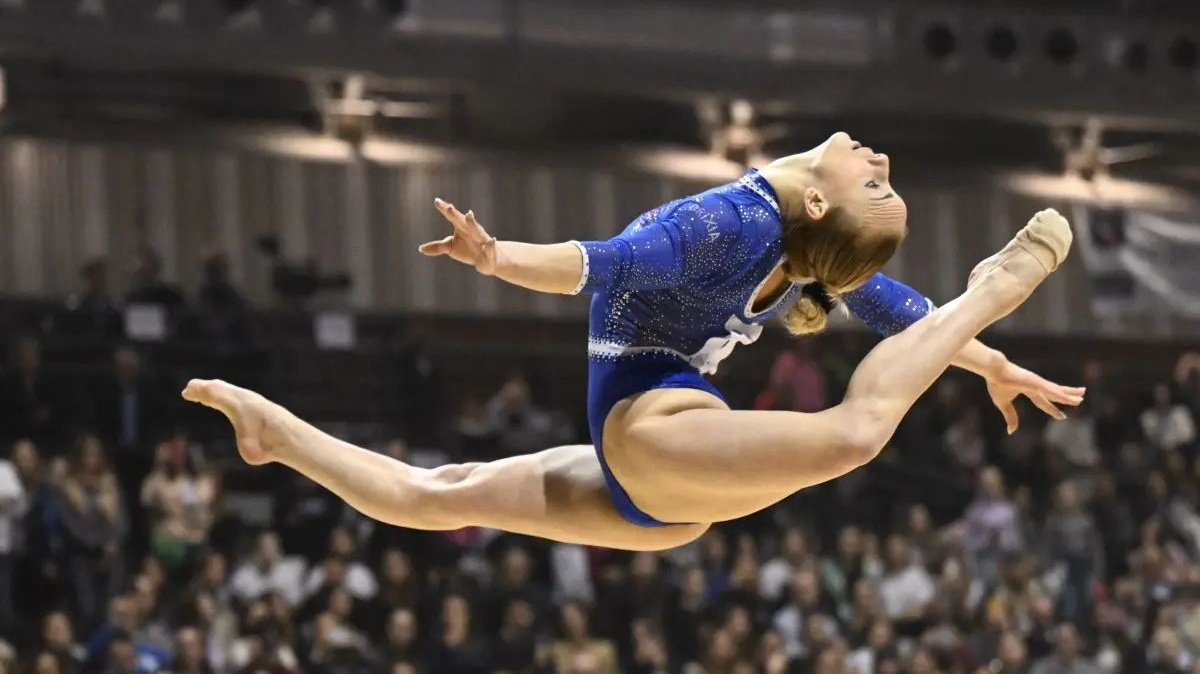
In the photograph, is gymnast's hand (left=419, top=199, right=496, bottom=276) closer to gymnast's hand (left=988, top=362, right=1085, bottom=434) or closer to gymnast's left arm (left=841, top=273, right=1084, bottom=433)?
gymnast's left arm (left=841, top=273, right=1084, bottom=433)

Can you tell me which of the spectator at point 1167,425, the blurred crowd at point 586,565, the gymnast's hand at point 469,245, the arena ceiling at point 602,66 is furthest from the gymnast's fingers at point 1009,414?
the spectator at point 1167,425

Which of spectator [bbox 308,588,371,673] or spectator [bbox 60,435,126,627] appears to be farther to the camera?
spectator [bbox 60,435,126,627]

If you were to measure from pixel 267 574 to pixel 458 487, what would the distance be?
5483 mm

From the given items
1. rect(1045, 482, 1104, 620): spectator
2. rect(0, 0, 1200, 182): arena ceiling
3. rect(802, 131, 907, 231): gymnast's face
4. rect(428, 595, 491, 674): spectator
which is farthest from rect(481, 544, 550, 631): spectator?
rect(802, 131, 907, 231): gymnast's face

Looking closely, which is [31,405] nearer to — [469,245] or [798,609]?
[798,609]

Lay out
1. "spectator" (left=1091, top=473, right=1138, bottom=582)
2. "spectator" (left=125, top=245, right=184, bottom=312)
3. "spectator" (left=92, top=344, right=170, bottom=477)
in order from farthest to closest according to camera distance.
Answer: "spectator" (left=1091, top=473, right=1138, bottom=582) < "spectator" (left=125, top=245, right=184, bottom=312) < "spectator" (left=92, top=344, right=170, bottom=477)

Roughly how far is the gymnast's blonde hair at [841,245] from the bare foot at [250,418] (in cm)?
125

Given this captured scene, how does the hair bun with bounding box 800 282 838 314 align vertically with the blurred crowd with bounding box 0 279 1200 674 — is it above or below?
above

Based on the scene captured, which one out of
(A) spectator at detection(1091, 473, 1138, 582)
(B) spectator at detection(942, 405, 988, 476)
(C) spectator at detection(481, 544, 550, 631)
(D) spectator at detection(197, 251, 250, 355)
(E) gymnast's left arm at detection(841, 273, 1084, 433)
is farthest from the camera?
(B) spectator at detection(942, 405, 988, 476)

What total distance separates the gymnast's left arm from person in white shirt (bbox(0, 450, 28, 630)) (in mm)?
5788

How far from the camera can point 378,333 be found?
13.4 m

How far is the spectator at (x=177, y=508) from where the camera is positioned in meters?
9.84

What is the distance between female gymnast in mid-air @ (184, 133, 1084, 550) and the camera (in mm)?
4160

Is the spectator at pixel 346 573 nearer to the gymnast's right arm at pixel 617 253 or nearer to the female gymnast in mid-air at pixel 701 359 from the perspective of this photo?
the female gymnast in mid-air at pixel 701 359
